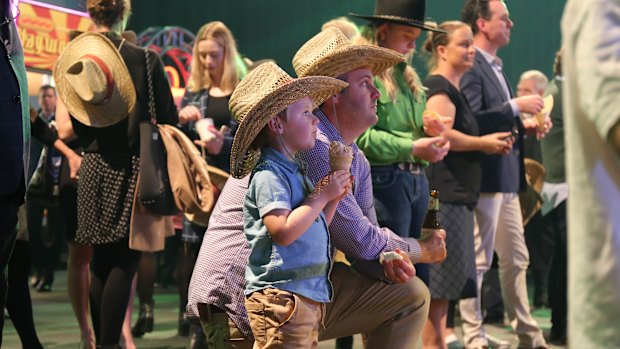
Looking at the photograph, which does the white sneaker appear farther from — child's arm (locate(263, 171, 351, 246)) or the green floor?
child's arm (locate(263, 171, 351, 246))

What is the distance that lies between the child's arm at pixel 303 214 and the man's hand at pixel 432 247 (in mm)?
668

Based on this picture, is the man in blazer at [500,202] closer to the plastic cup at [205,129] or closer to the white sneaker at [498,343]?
the white sneaker at [498,343]

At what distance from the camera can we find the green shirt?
4.77 m

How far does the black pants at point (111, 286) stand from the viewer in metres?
4.85

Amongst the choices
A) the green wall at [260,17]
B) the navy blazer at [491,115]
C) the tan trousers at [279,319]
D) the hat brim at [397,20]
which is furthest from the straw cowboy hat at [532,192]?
the green wall at [260,17]

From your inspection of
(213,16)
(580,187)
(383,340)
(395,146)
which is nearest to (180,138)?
(395,146)

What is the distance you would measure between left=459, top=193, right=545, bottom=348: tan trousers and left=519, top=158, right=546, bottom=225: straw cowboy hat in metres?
0.84

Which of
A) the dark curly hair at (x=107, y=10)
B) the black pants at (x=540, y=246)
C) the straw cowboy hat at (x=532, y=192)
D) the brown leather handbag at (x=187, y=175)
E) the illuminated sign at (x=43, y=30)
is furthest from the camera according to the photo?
the illuminated sign at (x=43, y=30)

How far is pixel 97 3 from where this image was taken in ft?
16.4

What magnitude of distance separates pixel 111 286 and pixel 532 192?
3.16 metres

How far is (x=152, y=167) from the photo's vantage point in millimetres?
4926

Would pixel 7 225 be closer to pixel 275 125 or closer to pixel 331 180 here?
pixel 275 125

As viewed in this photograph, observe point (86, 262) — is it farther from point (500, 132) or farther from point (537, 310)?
point (537, 310)

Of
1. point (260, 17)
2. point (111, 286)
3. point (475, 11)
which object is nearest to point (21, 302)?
point (111, 286)
